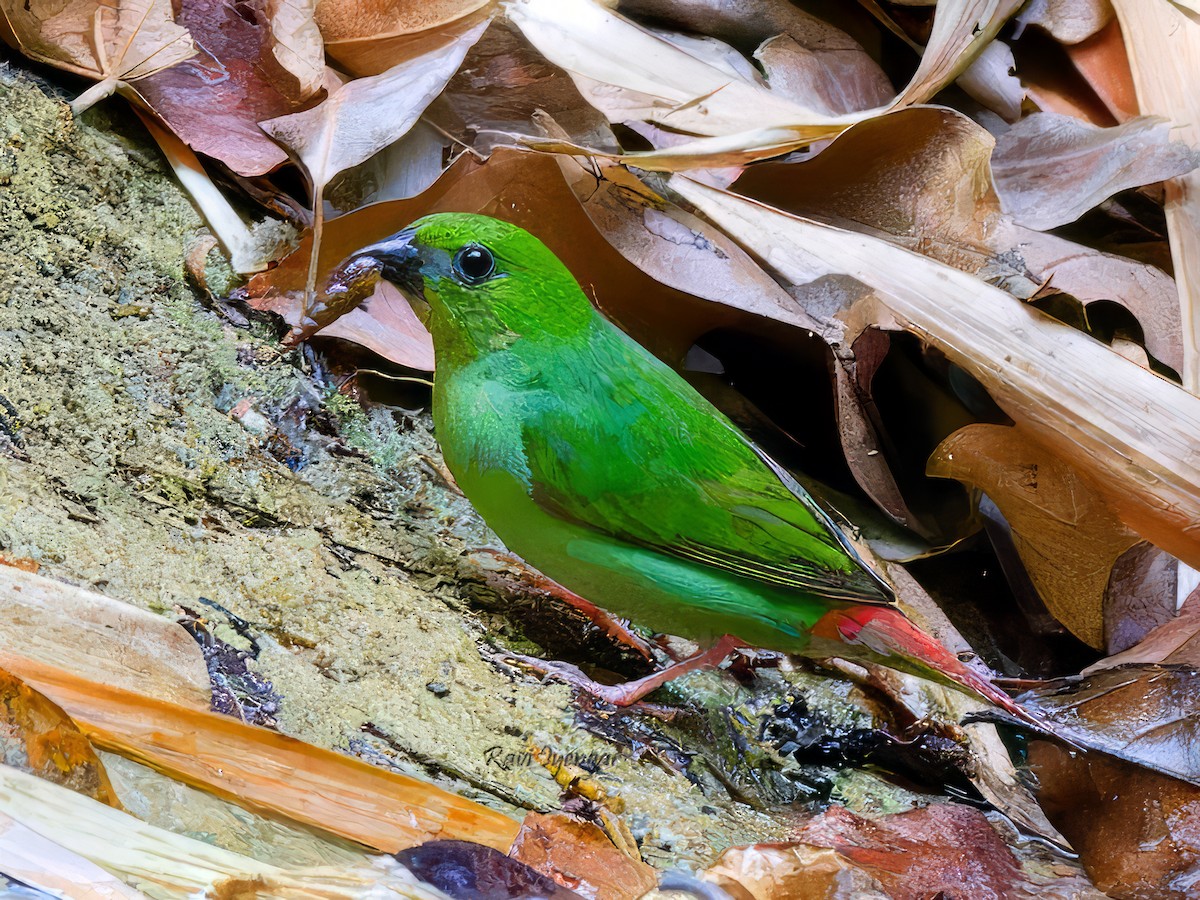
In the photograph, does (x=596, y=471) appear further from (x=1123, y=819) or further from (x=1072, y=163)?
(x=1072, y=163)

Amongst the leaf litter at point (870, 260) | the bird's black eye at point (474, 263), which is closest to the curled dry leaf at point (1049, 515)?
the leaf litter at point (870, 260)

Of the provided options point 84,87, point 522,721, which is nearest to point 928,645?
point 522,721

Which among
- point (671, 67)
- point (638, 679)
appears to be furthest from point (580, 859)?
point (671, 67)

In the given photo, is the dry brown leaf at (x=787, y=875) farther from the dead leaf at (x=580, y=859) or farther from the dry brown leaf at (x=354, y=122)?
the dry brown leaf at (x=354, y=122)

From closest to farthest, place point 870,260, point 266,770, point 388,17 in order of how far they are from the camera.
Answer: point 266,770 → point 870,260 → point 388,17

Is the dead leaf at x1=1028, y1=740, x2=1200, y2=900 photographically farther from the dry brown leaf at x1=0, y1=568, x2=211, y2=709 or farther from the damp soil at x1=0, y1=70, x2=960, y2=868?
the dry brown leaf at x1=0, y1=568, x2=211, y2=709

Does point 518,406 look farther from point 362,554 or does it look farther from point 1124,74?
point 1124,74
